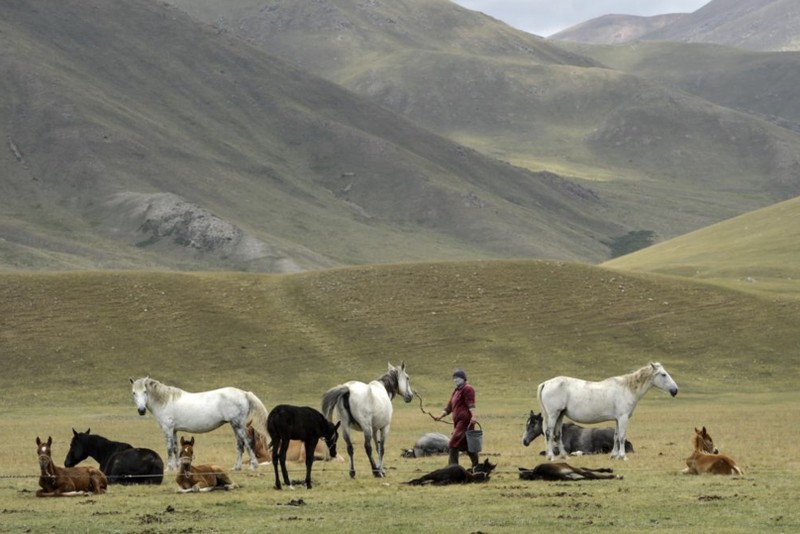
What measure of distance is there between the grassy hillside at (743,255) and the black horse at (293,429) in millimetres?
71137

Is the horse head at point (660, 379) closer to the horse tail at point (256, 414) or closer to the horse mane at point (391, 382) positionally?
the horse mane at point (391, 382)

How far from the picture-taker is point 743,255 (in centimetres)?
12081

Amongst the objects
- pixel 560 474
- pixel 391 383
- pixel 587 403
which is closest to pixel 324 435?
pixel 391 383

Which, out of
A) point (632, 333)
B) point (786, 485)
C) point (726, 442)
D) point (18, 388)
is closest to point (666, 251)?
point (632, 333)

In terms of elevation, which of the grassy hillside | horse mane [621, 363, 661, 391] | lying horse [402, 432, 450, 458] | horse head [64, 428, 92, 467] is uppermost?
the grassy hillside

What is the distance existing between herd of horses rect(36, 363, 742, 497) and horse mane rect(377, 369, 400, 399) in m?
0.03

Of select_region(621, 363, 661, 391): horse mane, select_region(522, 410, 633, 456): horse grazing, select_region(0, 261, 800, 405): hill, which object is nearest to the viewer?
select_region(621, 363, 661, 391): horse mane

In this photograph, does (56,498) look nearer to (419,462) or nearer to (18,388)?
(419,462)

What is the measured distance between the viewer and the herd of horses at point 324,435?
25.0m

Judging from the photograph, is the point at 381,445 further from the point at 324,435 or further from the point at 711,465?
the point at 711,465

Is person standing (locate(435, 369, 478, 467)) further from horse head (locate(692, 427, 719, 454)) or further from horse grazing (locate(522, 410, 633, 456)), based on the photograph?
horse grazing (locate(522, 410, 633, 456))

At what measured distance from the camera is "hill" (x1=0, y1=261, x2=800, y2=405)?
226 feet

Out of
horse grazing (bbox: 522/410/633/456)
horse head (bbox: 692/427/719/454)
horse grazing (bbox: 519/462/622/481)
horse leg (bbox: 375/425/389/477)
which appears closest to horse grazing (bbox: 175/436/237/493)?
horse leg (bbox: 375/425/389/477)

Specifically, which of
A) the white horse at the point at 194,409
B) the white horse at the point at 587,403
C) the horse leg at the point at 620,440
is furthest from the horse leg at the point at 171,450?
the horse leg at the point at 620,440
